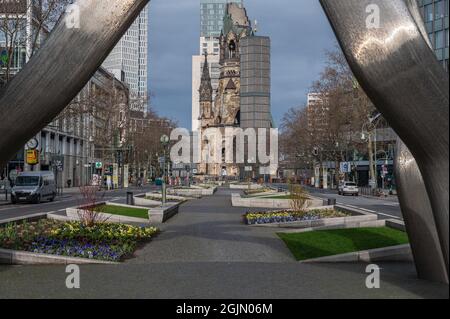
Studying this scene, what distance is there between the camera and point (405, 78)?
6762 millimetres

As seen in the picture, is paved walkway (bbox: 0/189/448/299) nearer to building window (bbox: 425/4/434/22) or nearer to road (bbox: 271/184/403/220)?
road (bbox: 271/184/403/220)

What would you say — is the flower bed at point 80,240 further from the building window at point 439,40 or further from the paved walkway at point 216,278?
the building window at point 439,40

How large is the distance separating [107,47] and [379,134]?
65.2m

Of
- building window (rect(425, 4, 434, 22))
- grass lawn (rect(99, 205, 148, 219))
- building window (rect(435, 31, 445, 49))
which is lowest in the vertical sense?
grass lawn (rect(99, 205, 148, 219))

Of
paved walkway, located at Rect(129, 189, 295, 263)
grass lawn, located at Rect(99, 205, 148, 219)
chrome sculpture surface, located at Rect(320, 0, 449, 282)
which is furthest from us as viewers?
grass lawn, located at Rect(99, 205, 148, 219)

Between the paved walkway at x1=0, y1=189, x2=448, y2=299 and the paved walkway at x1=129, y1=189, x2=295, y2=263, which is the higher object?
the paved walkway at x1=0, y1=189, x2=448, y2=299

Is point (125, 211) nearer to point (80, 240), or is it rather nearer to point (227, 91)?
point (80, 240)

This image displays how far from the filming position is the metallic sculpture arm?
25.2ft

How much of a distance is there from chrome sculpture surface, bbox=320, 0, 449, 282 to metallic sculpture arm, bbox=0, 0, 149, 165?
2.85 metres

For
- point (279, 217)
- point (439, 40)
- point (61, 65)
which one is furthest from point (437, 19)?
point (61, 65)

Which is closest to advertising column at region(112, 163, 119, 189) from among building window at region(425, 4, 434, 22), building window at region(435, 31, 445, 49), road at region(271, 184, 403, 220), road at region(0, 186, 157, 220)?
road at region(0, 186, 157, 220)

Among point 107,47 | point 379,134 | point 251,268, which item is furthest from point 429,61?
point 379,134

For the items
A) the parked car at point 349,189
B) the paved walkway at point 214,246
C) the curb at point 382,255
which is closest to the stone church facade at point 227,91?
the parked car at point 349,189

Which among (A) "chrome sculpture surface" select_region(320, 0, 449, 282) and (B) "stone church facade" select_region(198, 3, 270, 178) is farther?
(B) "stone church facade" select_region(198, 3, 270, 178)
